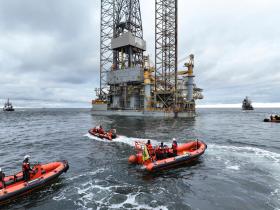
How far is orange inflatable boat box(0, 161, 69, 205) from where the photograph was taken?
10398 mm

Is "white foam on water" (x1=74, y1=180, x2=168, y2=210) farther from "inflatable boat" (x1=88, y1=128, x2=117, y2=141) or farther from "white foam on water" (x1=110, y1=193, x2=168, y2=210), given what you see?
"inflatable boat" (x1=88, y1=128, x2=117, y2=141)

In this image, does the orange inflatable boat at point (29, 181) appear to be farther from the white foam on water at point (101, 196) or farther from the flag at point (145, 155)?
the flag at point (145, 155)

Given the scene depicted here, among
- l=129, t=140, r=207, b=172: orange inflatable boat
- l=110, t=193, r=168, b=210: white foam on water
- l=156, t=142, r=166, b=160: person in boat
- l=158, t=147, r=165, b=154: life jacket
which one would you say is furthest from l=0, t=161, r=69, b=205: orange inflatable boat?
l=158, t=147, r=165, b=154: life jacket

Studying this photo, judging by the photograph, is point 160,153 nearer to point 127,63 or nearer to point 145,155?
point 145,155

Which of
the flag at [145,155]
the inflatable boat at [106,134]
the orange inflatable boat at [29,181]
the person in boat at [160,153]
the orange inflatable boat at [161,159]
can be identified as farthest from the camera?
the inflatable boat at [106,134]

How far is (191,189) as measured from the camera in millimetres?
11867

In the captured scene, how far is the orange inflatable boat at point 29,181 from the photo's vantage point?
10.4 meters

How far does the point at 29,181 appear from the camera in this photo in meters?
11.5

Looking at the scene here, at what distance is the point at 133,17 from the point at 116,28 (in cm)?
793

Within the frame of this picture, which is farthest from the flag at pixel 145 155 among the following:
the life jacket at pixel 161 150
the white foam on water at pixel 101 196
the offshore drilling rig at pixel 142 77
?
the offshore drilling rig at pixel 142 77

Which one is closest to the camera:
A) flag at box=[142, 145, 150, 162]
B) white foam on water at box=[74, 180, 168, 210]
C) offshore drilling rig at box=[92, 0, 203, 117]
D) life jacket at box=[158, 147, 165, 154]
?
white foam on water at box=[74, 180, 168, 210]

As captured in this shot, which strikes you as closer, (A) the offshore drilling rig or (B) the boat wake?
(B) the boat wake

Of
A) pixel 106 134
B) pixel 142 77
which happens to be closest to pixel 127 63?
pixel 142 77

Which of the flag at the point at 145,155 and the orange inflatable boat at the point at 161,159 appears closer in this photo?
the orange inflatable boat at the point at 161,159
